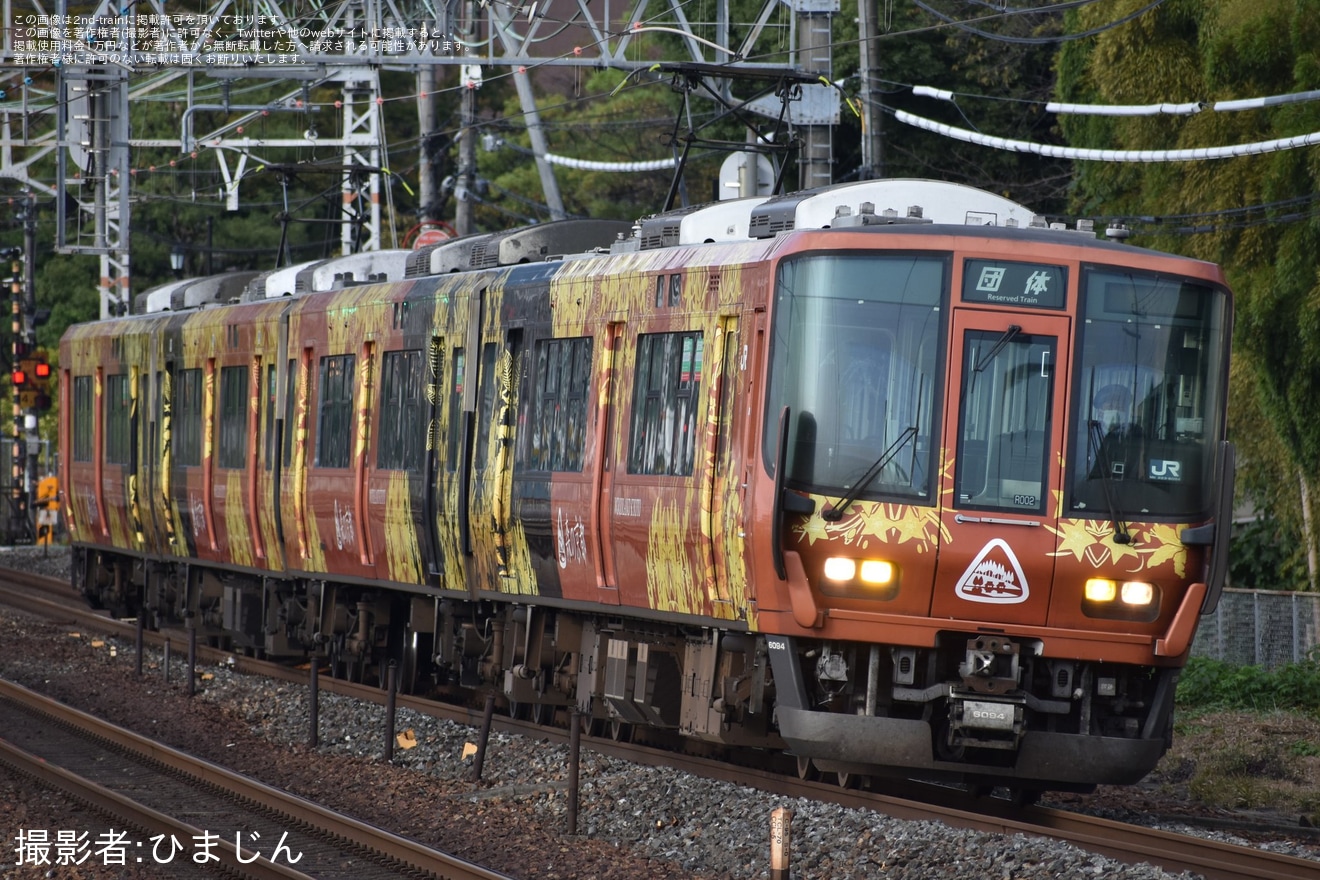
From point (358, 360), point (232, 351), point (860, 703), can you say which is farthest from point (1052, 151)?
point (860, 703)

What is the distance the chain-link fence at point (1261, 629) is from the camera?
67.1 feet

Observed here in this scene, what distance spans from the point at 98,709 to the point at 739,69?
7474 mm

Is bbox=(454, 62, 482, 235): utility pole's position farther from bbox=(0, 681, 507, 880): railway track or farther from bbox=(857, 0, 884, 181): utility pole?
bbox=(0, 681, 507, 880): railway track

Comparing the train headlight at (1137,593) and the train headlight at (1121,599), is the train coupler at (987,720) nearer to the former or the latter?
the train headlight at (1121,599)

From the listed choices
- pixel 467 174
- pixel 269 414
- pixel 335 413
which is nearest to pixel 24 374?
pixel 467 174

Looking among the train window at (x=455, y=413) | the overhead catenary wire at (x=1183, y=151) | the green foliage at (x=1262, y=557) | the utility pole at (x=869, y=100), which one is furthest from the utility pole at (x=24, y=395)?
the train window at (x=455, y=413)

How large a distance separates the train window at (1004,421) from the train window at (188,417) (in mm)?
12249

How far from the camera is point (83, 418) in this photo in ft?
85.8

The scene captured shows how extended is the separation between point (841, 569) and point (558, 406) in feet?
11.7

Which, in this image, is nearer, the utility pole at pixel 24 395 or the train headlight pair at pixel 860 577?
the train headlight pair at pixel 860 577

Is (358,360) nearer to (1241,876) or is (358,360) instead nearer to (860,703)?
(860,703)

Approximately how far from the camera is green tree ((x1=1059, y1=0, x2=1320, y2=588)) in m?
17.9

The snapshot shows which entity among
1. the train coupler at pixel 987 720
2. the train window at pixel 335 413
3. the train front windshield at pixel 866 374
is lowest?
the train coupler at pixel 987 720

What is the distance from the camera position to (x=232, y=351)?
20.7 m
